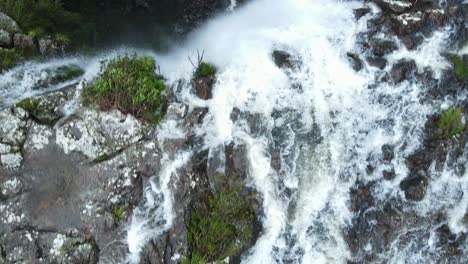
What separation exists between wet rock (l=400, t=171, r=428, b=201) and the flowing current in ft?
0.41

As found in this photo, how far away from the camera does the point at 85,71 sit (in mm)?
10266

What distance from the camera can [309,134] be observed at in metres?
9.41

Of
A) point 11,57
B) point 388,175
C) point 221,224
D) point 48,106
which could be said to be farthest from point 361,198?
point 11,57

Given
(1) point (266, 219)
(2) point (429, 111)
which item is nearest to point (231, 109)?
(1) point (266, 219)

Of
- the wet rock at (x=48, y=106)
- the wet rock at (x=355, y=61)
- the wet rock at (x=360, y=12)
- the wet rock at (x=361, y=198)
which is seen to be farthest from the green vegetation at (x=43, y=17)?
the wet rock at (x=361, y=198)

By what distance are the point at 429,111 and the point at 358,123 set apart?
5.08 ft

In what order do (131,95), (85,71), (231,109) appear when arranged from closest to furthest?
(131,95) < (231,109) < (85,71)

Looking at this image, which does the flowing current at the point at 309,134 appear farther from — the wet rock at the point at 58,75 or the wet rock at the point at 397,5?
the wet rock at the point at 397,5

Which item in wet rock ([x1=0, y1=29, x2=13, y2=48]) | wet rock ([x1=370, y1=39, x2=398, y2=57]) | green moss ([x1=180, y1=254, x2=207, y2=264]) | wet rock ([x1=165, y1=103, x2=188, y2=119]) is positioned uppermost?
wet rock ([x1=0, y1=29, x2=13, y2=48])

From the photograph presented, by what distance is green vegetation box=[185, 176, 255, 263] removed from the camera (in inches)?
335

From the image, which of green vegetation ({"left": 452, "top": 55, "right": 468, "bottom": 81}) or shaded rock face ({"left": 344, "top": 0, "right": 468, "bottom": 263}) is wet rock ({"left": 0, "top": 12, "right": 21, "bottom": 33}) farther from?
green vegetation ({"left": 452, "top": 55, "right": 468, "bottom": 81})

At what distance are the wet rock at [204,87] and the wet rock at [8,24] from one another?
13.4 ft

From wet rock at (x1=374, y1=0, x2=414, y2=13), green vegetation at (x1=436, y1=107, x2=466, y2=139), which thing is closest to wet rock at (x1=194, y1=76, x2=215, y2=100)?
wet rock at (x1=374, y1=0, x2=414, y2=13)

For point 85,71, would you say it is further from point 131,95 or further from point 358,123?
point 358,123
